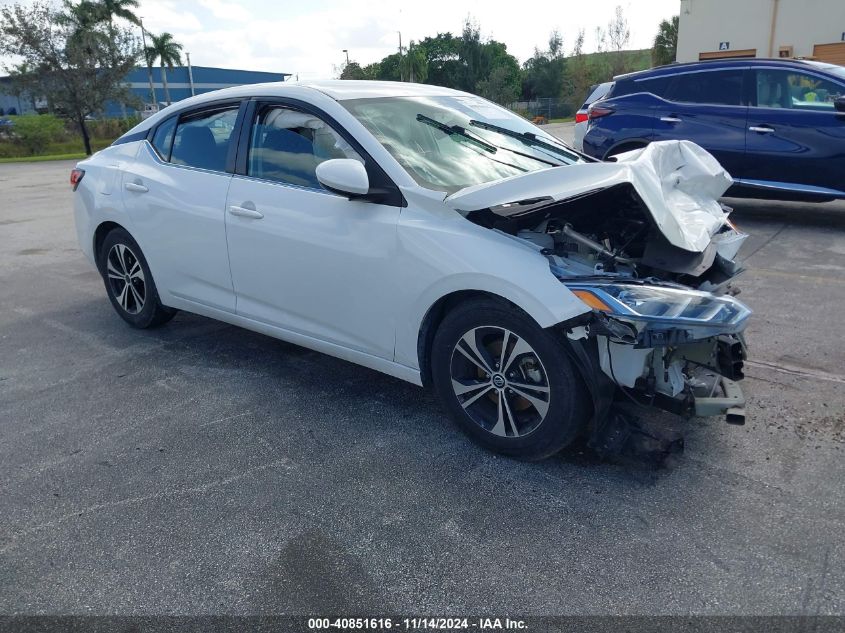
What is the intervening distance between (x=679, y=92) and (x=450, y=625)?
8113mm

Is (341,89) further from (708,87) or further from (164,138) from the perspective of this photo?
(708,87)

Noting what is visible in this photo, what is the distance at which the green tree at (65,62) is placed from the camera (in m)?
32.2

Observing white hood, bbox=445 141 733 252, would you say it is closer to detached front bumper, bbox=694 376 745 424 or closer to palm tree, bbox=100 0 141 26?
detached front bumper, bbox=694 376 745 424

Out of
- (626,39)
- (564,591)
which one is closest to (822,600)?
(564,591)

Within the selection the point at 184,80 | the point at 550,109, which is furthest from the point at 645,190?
the point at 184,80

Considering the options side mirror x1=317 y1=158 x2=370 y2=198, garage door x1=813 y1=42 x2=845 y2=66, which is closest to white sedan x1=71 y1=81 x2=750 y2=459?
side mirror x1=317 y1=158 x2=370 y2=198

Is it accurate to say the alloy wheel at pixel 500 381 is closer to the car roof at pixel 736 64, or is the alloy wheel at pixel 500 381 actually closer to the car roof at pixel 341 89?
the car roof at pixel 341 89

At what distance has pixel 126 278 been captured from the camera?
5281 millimetres

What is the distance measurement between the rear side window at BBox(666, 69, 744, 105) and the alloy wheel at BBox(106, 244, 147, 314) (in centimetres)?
679

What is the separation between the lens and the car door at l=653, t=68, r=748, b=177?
8289 mm

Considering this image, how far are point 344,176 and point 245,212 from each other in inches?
36.2

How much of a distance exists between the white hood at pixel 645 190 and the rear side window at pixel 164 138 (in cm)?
243

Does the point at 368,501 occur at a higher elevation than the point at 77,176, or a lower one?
lower

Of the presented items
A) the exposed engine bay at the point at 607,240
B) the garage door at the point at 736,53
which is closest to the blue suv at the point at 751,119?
the exposed engine bay at the point at 607,240
